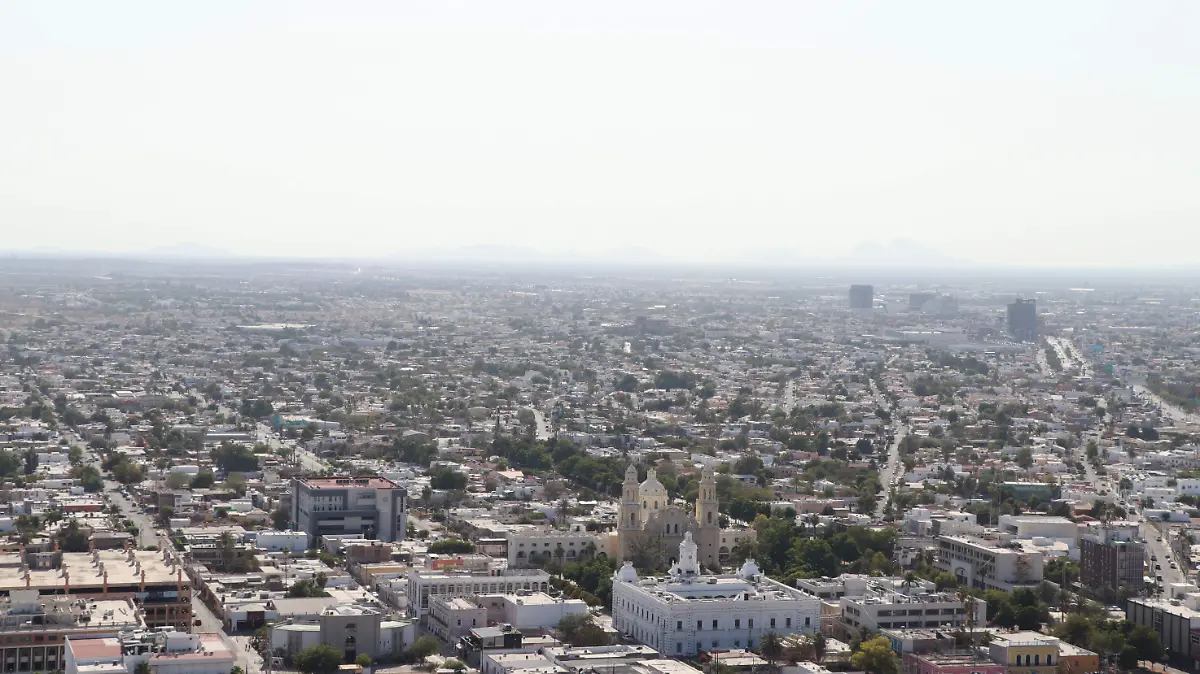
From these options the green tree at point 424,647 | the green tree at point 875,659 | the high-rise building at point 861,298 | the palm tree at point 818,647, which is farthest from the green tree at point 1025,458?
the high-rise building at point 861,298

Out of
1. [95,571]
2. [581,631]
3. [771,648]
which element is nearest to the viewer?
[771,648]

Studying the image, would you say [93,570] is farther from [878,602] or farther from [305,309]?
[305,309]

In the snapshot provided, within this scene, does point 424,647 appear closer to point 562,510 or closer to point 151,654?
point 151,654

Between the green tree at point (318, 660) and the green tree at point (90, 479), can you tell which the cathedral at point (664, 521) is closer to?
the green tree at point (318, 660)

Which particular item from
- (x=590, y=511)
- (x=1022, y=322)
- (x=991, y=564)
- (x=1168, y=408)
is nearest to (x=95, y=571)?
(x=590, y=511)

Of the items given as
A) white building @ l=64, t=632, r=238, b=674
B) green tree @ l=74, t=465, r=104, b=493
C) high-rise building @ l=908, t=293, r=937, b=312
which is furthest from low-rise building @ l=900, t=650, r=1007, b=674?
high-rise building @ l=908, t=293, r=937, b=312

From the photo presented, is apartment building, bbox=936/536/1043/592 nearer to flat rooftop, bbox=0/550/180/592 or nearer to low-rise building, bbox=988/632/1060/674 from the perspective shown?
low-rise building, bbox=988/632/1060/674

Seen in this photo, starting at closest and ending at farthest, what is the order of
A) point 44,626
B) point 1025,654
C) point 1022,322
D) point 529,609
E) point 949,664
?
point 44,626
point 949,664
point 1025,654
point 529,609
point 1022,322
